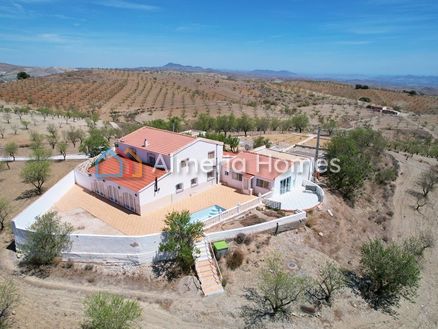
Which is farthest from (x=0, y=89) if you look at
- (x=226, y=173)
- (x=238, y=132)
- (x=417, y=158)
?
(x=417, y=158)

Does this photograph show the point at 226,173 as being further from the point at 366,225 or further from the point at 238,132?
the point at 238,132

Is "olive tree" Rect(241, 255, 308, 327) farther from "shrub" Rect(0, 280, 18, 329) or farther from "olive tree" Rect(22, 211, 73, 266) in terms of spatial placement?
"shrub" Rect(0, 280, 18, 329)

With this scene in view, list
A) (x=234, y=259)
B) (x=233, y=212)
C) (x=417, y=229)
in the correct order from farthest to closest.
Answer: (x=417, y=229) < (x=233, y=212) < (x=234, y=259)

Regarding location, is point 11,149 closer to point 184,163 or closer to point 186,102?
point 184,163

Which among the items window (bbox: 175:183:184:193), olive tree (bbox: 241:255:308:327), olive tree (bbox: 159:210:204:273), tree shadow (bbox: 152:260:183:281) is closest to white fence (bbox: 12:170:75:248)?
tree shadow (bbox: 152:260:183:281)

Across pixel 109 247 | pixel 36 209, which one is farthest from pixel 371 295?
pixel 36 209

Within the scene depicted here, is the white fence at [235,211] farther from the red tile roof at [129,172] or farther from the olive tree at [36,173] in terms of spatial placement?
the olive tree at [36,173]

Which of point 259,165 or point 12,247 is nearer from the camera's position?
point 12,247
